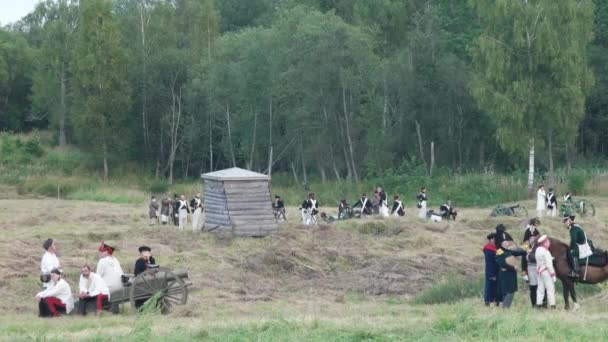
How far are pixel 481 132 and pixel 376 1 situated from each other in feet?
33.6

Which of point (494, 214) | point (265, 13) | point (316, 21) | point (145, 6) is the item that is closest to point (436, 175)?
point (316, 21)

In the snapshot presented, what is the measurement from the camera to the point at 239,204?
33938 mm

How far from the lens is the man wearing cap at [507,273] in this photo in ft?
65.6

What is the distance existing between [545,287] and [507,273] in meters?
0.80

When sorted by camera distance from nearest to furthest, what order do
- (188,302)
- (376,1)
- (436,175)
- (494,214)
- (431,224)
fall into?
(188,302) < (431,224) < (494,214) < (436,175) < (376,1)

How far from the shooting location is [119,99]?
62562 millimetres

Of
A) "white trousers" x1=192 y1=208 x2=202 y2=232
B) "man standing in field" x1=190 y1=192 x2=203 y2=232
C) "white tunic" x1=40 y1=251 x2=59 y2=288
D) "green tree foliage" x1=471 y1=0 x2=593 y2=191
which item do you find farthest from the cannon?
"green tree foliage" x1=471 y1=0 x2=593 y2=191

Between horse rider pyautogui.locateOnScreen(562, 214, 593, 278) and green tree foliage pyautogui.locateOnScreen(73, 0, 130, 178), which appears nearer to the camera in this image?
horse rider pyautogui.locateOnScreen(562, 214, 593, 278)

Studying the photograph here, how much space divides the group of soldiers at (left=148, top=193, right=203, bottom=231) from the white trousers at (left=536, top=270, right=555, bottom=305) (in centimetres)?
1854

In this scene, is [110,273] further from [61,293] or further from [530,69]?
[530,69]

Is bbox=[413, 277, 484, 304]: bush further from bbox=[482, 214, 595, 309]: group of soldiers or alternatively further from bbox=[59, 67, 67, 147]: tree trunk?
bbox=[59, 67, 67, 147]: tree trunk

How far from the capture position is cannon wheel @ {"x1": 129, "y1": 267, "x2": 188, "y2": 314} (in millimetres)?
20516

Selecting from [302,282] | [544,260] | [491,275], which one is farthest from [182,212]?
[544,260]

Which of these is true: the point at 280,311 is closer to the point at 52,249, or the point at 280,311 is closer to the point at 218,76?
the point at 52,249
